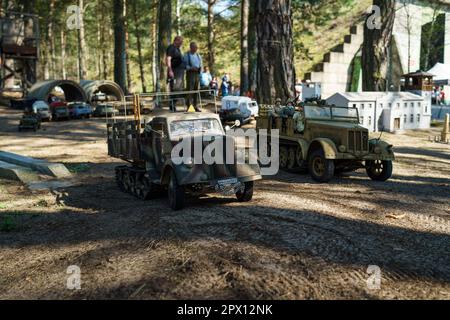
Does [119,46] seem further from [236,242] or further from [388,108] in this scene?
[236,242]

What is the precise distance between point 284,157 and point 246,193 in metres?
4.30

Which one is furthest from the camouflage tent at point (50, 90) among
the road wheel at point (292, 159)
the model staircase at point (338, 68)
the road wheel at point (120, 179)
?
the model staircase at point (338, 68)

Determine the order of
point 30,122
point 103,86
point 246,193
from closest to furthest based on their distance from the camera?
point 246,193 → point 30,122 → point 103,86

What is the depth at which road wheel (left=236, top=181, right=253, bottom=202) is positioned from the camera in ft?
28.6

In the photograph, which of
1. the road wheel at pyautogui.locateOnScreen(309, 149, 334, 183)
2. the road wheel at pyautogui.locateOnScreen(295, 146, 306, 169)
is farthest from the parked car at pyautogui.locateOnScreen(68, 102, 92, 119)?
the road wheel at pyautogui.locateOnScreen(309, 149, 334, 183)

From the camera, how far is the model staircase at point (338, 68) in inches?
1458

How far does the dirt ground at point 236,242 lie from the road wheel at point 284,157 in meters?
1.47

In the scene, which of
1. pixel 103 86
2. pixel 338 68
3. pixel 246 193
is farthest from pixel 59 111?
pixel 338 68

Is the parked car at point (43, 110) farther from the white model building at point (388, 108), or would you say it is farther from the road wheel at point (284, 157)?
the road wheel at point (284, 157)

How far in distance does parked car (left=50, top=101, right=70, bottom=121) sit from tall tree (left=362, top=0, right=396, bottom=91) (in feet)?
47.1

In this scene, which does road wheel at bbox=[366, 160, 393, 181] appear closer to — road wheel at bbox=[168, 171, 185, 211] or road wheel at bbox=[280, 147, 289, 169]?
road wheel at bbox=[280, 147, 289, 169]

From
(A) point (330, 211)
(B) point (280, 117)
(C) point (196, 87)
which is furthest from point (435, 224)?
(C) point (196, 87)

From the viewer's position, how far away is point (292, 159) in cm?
1259

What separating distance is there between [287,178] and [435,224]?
455 cm
